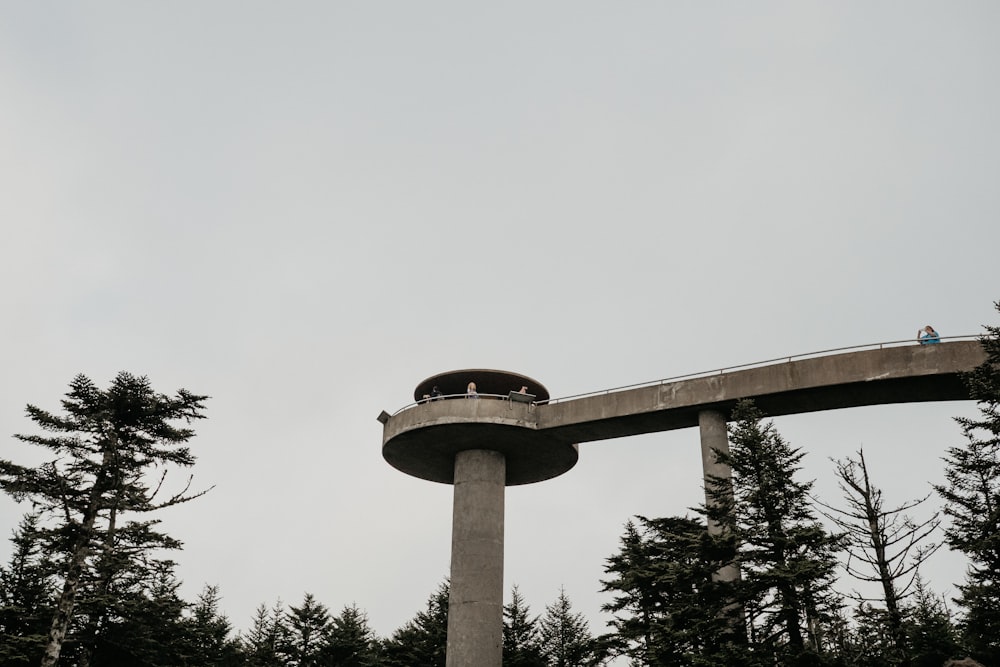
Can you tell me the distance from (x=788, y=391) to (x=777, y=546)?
280 inches

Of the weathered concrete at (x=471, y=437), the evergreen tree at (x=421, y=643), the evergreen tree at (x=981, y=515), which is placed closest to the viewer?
the evergreen tree at (x=981, y=515)

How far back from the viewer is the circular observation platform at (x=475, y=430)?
102 ft

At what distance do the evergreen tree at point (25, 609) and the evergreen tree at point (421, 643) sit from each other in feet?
48.7

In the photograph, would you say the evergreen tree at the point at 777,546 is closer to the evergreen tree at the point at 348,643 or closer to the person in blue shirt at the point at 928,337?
the person in blue shirt at the point at 928,337

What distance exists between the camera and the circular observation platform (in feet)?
102

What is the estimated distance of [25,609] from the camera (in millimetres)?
25719

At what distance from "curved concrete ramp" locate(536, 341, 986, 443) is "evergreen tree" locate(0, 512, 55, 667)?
1794 centimetres

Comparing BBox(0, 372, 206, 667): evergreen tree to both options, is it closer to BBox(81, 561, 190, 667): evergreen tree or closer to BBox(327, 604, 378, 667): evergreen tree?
BBox(81, 561, 190, 667): evergreen tree

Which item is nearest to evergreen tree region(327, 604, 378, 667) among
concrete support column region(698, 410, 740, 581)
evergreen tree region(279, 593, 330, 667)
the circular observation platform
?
evergreen tree region(279, 593, 330, 667)

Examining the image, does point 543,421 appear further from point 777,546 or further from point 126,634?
point 126,634

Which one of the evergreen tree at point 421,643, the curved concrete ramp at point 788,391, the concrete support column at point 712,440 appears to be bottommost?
the evergreen tree at point 421,643

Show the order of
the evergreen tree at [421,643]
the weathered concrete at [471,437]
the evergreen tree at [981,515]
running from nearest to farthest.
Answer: the evergreen tree at [981,515] < the weathered concrete at [471,437] < the evergreen tree at [421,643]

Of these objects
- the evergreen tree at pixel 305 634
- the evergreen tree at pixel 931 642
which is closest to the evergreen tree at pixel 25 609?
the evergreen tree at pixel 305 634

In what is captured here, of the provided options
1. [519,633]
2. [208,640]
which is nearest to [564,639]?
[519,633]
